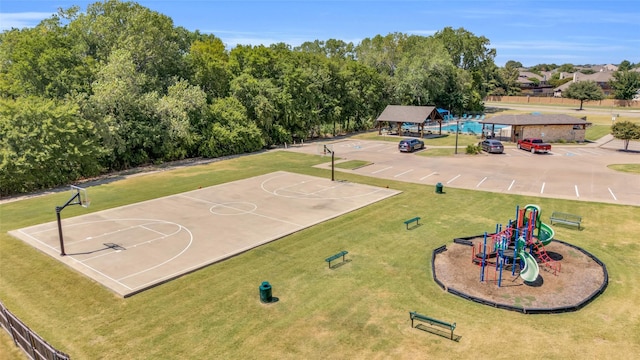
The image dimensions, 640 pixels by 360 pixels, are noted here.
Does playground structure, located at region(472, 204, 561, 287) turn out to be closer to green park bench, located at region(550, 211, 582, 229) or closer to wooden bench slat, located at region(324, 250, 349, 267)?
green park bench, located at region(550, 211, 582, 229)

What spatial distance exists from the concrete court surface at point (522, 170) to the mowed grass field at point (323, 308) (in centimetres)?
727

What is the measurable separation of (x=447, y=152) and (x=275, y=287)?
36.6m

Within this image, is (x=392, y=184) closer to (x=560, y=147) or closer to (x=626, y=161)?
(x=626, y=161)

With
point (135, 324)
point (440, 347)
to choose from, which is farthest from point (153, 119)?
point (440, 347)

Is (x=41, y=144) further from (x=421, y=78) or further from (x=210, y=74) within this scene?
(x=421, y=78)

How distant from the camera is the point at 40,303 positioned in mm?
15898

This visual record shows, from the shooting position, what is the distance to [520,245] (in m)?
18.0

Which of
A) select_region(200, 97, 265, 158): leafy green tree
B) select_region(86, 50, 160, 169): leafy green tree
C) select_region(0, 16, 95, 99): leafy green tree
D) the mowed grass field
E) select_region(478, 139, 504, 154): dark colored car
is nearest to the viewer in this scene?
the mowed grass field

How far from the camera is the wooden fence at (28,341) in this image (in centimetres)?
1090

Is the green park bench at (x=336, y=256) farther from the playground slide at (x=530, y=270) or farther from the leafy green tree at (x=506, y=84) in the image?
the leafy green tree at (x=506, y=84)

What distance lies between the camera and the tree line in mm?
33188

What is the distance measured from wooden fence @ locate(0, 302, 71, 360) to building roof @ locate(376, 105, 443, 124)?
51.7m

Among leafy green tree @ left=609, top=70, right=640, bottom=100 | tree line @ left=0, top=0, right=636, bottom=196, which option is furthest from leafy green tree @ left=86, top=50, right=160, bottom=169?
leafy green tree @ left=609, top=70, right=640, bottom=100

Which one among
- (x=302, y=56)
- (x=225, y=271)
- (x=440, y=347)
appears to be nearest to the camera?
(x=440, y=347)
